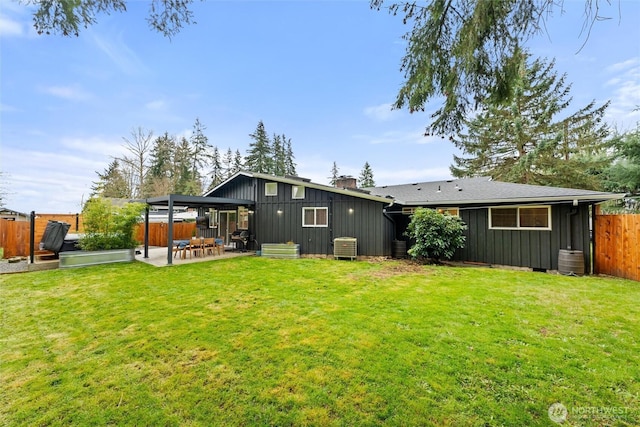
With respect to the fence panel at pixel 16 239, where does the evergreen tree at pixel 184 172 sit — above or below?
above

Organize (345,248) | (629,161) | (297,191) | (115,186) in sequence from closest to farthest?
(345,248) → (297,191) → (629,161) → (115,186)

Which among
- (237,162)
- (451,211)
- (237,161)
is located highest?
(237,161)

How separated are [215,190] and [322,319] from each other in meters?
10.7

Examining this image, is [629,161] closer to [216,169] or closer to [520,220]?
[520,220]

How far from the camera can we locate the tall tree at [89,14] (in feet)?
8.32

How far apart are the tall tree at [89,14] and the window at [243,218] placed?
912 cm

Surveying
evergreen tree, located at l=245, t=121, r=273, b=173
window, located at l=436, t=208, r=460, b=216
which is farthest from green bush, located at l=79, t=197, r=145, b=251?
evergreen tree, located at l=245, t=121, r=273, b=173

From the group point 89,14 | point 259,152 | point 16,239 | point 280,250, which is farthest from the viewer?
point 259,152

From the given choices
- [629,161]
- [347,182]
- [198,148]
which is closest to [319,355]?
[347,182]

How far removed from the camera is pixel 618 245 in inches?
253

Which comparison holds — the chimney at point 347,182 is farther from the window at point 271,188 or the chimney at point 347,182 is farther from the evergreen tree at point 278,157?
the evergreen tree at point 278,157

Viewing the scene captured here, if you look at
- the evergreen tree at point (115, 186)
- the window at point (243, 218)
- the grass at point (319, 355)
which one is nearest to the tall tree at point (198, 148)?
the evergreen tree at point (115, 186)

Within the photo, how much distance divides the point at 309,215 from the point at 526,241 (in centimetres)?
708

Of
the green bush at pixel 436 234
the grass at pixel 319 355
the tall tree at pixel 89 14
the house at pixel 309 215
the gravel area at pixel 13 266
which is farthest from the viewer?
the house at pixel 309 215
